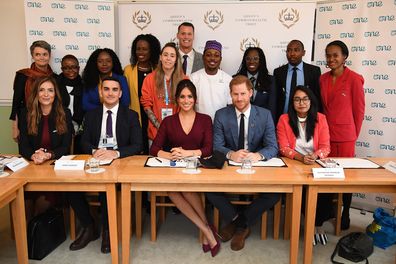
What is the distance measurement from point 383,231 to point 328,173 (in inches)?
39.1

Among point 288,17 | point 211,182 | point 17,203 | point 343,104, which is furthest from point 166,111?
point 288,17

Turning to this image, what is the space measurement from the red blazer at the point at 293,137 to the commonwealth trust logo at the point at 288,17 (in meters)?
1.38

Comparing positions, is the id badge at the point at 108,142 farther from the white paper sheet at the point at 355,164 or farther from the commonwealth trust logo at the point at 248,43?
the commonwealth trust logo at the point at 248,43

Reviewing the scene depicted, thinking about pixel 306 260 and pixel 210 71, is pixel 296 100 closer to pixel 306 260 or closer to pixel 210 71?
pixel 210 71

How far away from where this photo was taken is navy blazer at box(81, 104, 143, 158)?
2730 mm

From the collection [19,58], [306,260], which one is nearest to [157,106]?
[306,260]

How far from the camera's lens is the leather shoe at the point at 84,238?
2.64m

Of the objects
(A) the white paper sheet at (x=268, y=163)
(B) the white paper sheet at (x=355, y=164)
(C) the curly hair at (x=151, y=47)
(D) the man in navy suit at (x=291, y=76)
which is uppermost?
(C) the curly hair at (x=151, y=47)

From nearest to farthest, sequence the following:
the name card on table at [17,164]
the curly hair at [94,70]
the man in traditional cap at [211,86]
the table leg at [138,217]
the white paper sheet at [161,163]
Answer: the name card on table at [17,164], the white paper sheet at [161,163], the table leg at [138,217], the man in traditional cap at [211,86], the curly hair at [94,70]

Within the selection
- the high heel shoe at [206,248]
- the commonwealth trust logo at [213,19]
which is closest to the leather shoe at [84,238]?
the high heel shoe at [206,248]

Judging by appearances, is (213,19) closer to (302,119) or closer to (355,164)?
(302,119)

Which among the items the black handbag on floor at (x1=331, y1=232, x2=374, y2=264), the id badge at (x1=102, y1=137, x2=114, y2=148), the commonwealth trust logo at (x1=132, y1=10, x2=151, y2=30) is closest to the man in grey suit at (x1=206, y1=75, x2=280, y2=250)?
the black handbag on floor at (x1=331, y1=232, x2=374, y2=264)

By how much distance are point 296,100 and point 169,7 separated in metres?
1.86

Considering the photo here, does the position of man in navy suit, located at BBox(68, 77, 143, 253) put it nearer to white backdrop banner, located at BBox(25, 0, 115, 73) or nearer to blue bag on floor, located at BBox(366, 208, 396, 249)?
white backdrop banner, located at BBox(25, 0, 115, 73)
